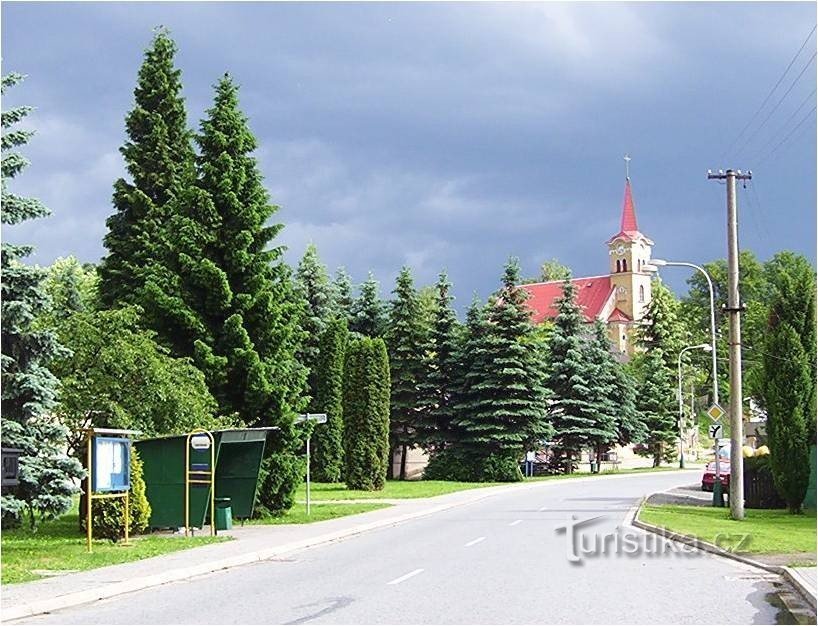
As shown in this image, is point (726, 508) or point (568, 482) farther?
point (568, 482)

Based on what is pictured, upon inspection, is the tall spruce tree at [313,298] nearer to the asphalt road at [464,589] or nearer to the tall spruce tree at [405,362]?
the tall spruce tree at [405,362]

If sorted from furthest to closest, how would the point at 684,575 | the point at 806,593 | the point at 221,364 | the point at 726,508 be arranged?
the point at 726,508 < the point at 221,364 < the point at 684,575 < the point at 806,593

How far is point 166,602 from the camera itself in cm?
1439

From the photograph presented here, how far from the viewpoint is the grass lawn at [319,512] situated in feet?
98.8

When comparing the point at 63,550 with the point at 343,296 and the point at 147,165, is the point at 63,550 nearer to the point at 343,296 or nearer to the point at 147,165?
the point at 147,165

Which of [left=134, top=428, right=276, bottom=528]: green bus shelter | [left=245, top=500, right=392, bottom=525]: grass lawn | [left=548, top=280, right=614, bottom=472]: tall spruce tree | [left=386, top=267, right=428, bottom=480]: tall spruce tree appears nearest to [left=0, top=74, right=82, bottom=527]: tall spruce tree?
[left=134, top=428, right=276, bottom=528]: green bus shelter

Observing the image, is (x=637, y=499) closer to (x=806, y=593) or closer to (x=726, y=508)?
(x=726, y=508)

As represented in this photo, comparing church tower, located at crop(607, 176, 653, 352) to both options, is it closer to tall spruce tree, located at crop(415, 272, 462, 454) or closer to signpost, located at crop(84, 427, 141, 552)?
tall spruce tree, located at crop(415, 272, 462, 454)

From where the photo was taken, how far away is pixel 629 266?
139500mm

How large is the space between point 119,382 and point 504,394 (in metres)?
37.6

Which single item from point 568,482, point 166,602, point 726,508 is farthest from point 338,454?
point 166,602

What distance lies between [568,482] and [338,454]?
12.4m

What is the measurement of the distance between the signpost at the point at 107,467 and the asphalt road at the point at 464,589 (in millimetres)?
3739

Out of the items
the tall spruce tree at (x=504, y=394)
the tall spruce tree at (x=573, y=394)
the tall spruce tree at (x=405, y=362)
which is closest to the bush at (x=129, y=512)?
the tall spruce tree at (x=504, y=394)
